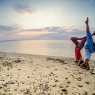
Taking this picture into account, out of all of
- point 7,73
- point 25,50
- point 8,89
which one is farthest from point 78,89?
point 25,50

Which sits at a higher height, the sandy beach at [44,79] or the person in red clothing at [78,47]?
the person in red clothing at [78,47]

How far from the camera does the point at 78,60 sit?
10109 mm

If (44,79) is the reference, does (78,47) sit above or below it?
above

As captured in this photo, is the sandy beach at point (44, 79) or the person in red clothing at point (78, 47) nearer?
the sandy beach at point (44, 79)

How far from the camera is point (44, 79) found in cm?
805

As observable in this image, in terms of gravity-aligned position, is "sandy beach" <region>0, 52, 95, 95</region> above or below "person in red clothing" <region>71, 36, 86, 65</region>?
below

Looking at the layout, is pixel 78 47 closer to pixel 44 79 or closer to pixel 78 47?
pixel 78 47

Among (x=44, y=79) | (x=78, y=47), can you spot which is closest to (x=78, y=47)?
(x=78, y=47)

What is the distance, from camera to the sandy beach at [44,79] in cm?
722

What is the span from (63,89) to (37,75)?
147 cm

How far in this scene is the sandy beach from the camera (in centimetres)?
722

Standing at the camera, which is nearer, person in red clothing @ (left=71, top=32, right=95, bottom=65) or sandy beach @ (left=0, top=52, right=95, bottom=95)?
sandy beach @ (left=0, top=52, right=95, bottom=95)

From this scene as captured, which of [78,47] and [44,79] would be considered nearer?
[44,79]

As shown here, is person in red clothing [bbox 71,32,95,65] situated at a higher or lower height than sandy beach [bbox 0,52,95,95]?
higher
